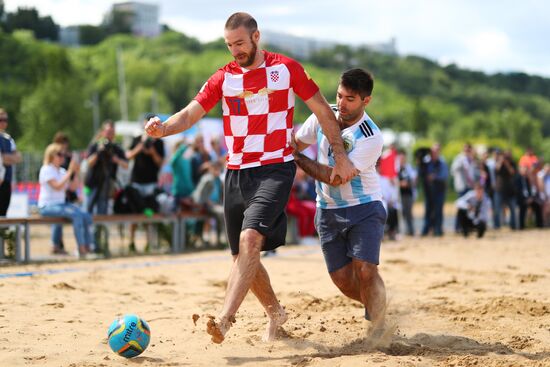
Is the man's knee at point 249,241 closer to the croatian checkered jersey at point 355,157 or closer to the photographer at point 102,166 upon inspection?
the croatian checkered jersey at point 355,157

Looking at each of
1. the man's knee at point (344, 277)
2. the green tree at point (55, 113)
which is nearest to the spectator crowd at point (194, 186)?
the man's knee at point (344, 277)

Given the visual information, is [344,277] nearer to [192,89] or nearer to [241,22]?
[241,22]

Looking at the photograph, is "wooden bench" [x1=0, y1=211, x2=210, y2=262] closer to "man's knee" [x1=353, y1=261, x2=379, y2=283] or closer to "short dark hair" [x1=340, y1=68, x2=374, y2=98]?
"man's knee" [x1=353, y1=261, x2=379, y2=283]

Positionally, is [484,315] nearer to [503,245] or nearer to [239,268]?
[239,268]

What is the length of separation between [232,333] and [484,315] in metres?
2.22

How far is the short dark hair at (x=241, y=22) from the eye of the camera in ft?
17.1

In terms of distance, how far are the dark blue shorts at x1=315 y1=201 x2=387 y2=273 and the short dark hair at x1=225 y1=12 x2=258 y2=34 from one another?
58.3 inches

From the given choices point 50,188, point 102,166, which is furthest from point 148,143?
point 50,188

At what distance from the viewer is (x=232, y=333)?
234 inches

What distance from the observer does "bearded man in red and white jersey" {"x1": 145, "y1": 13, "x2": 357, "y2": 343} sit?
206 inches

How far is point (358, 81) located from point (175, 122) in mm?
1328

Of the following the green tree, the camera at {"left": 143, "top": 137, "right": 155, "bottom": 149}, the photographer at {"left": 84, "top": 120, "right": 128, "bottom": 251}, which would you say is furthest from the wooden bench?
the green tree

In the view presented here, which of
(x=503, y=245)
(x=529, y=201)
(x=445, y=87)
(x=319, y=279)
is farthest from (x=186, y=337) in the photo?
(x=445, y=87)

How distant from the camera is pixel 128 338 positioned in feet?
16.3
